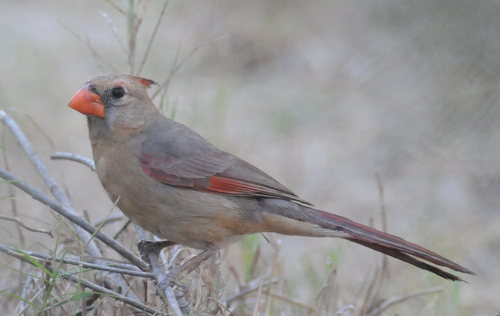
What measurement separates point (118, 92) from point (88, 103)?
0.18 m

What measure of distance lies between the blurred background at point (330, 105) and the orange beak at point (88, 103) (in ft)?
5.45

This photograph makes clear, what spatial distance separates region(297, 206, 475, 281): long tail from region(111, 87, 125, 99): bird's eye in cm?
112

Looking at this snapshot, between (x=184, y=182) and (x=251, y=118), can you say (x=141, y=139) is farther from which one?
(x=251, y=118)

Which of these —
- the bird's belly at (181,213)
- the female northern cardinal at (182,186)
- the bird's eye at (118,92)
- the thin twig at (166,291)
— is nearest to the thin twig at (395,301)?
the female northern cardinal at (182,186)

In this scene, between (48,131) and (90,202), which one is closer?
(90,202)

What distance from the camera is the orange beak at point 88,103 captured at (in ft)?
10.2

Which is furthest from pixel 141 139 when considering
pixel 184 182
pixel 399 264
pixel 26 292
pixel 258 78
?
pixel 258 78

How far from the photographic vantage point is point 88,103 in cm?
315

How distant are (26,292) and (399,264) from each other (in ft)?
10.3

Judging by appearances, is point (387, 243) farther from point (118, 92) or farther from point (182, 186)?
point (118, 92)

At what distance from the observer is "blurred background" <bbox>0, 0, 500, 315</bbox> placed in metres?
5.43

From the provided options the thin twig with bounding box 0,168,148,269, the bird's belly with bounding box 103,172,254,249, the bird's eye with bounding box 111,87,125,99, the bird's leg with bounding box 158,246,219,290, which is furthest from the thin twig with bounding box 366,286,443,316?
the bird's eye with bounding box 111,87,125,99

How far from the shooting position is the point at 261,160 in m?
6.45

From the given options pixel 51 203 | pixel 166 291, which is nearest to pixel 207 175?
pixel 166 291
